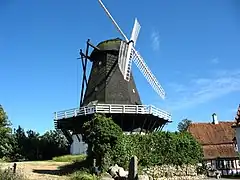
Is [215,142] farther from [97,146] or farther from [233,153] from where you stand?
[97,146]

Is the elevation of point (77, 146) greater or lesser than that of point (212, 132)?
lesser

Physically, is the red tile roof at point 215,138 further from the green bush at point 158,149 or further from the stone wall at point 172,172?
the stone wall at point 172,172

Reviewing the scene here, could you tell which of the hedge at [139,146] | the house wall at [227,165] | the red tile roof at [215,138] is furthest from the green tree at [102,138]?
the house wall at [227,165]

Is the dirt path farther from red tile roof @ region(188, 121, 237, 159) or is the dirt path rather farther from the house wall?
the house wall

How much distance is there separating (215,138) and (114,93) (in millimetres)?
15435

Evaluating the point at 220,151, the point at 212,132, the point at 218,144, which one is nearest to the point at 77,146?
the point at 220,151

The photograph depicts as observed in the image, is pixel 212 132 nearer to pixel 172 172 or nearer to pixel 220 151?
pixel 220 151

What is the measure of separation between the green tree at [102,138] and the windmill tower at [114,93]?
6104mm

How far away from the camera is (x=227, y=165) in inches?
1499

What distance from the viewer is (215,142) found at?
4034 centimetres

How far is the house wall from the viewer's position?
37.8 m

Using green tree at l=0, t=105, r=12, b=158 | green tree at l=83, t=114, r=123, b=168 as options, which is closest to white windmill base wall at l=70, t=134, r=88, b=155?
green tree at l=0, t=105, r=12, b=158

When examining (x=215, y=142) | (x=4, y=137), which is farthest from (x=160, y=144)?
(x=215, y=142)

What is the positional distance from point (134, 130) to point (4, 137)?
35.5 ft
